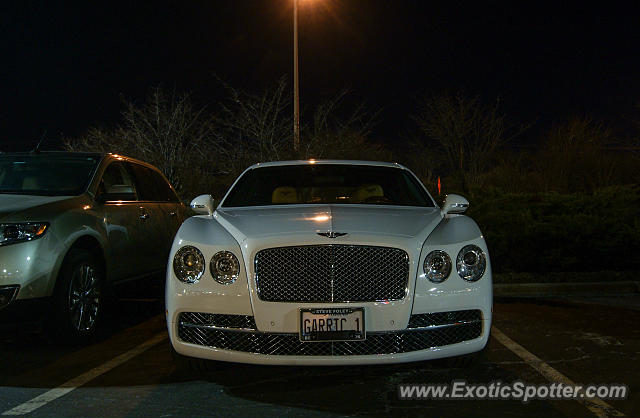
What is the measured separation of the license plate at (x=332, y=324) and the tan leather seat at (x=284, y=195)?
1.84 meters

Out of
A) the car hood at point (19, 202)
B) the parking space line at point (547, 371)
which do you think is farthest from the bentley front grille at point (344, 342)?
the car hood at point (19, 202)

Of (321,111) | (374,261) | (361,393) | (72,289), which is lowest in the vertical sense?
(361,393)

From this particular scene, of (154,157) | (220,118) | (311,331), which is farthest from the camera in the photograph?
(154,157)

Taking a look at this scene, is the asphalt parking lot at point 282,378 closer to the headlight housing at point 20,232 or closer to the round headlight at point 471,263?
the round headlight at point 471,263

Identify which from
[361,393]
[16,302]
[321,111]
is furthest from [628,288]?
[321,111]

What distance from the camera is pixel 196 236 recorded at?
13.5ft

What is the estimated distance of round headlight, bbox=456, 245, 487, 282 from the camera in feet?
12.9

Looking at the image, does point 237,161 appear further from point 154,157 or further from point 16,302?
point 16,302

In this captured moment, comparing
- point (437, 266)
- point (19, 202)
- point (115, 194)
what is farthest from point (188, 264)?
point (115, 194)

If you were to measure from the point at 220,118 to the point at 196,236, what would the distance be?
15.0 metres

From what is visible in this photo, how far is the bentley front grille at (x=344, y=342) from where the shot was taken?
3.66 meters

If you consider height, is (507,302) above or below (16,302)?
below

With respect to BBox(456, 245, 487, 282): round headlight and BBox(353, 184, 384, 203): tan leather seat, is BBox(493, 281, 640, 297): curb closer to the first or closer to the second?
BBox(353, 184, 384, 203): tan leather seat

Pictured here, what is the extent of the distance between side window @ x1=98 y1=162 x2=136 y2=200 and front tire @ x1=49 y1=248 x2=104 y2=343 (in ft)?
2.32
